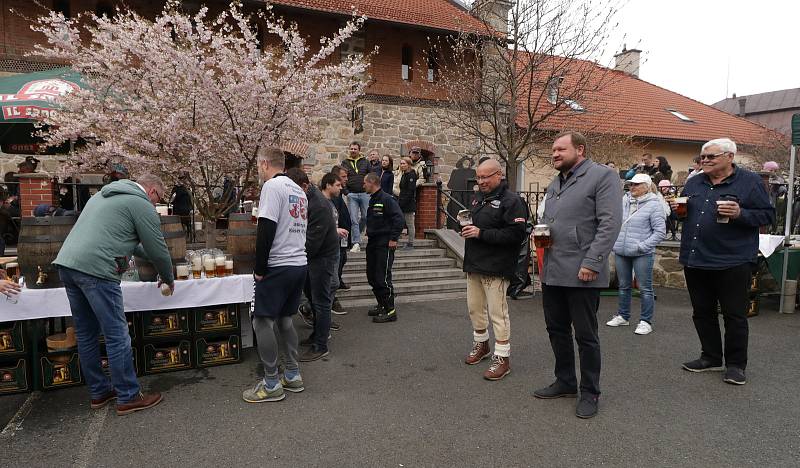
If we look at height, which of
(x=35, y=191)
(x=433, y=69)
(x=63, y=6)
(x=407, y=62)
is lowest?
(x=35, y=191)

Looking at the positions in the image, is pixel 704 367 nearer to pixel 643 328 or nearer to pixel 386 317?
pixel 643 328

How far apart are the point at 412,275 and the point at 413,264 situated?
0.41m

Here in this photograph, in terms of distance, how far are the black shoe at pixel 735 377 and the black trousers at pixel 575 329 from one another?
4.61 feet

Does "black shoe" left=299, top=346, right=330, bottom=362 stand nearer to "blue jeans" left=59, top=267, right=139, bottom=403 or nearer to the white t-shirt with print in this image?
the white t-shirt with print

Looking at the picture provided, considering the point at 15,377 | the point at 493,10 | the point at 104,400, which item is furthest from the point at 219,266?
the point at 493,10

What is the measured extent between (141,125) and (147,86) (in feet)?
3.11

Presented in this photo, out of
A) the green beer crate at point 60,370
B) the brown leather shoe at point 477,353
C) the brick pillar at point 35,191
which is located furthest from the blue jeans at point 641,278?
the brick pillar at point 35,191

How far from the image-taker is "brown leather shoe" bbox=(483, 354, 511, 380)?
4355 mm

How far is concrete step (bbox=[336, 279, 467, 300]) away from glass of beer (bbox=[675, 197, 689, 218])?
14.5 ft

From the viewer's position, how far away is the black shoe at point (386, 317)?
6.43 m

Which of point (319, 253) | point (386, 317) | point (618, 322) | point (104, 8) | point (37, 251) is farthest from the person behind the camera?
point (104, 8)

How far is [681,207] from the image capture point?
434 cm

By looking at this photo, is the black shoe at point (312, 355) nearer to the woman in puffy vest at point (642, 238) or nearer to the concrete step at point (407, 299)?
the concrete step at point (407, 299)

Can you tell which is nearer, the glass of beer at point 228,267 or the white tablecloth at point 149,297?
the white tablecloth at point 149,297
